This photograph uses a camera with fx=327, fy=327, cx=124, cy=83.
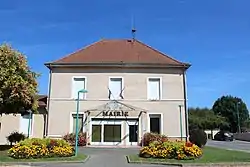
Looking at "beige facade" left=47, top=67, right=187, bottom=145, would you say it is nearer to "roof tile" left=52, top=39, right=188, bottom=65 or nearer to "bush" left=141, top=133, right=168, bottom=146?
"bush" left=141, top=133, right=168, bottom=146

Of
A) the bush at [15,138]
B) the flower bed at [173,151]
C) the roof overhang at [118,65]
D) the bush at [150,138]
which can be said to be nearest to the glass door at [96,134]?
the bush at [150,138]

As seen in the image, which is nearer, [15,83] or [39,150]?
[39,150]

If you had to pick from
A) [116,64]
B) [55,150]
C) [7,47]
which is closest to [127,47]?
[116,64]

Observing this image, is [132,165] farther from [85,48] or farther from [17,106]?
[85,48]

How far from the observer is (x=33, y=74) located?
22.0 m

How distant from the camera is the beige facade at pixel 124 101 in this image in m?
28.4

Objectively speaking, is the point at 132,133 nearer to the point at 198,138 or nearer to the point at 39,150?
the point at 198,138

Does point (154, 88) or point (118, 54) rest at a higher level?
point (118, 54)

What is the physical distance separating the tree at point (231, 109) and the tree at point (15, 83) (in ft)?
239

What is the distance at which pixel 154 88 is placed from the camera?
2934 centimetres

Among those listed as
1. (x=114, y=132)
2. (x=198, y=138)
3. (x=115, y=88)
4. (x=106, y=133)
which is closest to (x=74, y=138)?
(x=106, y=133)

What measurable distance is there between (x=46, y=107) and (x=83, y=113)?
343cm

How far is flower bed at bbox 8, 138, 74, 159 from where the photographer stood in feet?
55.5

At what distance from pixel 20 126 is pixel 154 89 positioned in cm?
1257
